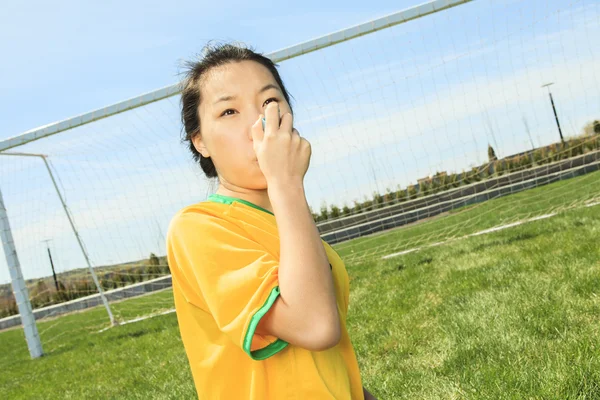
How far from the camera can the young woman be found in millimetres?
1070

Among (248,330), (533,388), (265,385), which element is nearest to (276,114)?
(248,330)

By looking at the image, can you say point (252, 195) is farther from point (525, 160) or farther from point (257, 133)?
point (525, 160)

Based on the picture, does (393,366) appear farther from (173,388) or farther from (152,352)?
(152,352)

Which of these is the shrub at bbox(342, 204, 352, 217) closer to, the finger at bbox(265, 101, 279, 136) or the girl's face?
the girl's face

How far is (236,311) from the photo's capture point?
1110 millimetres

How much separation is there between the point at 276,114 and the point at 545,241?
5966mm

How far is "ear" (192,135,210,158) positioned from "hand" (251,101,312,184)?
30 centimetres

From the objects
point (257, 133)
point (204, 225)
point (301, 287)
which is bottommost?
point (301, 287)

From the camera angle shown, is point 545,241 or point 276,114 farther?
point 545,241

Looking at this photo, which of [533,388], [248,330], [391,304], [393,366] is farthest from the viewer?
[391,304]

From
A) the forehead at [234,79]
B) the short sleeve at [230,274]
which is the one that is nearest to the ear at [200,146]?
the forehead at [234,79]

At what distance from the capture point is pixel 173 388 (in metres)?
4.64

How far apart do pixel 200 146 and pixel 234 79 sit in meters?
0.20

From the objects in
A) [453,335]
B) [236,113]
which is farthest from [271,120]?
[453,335]
